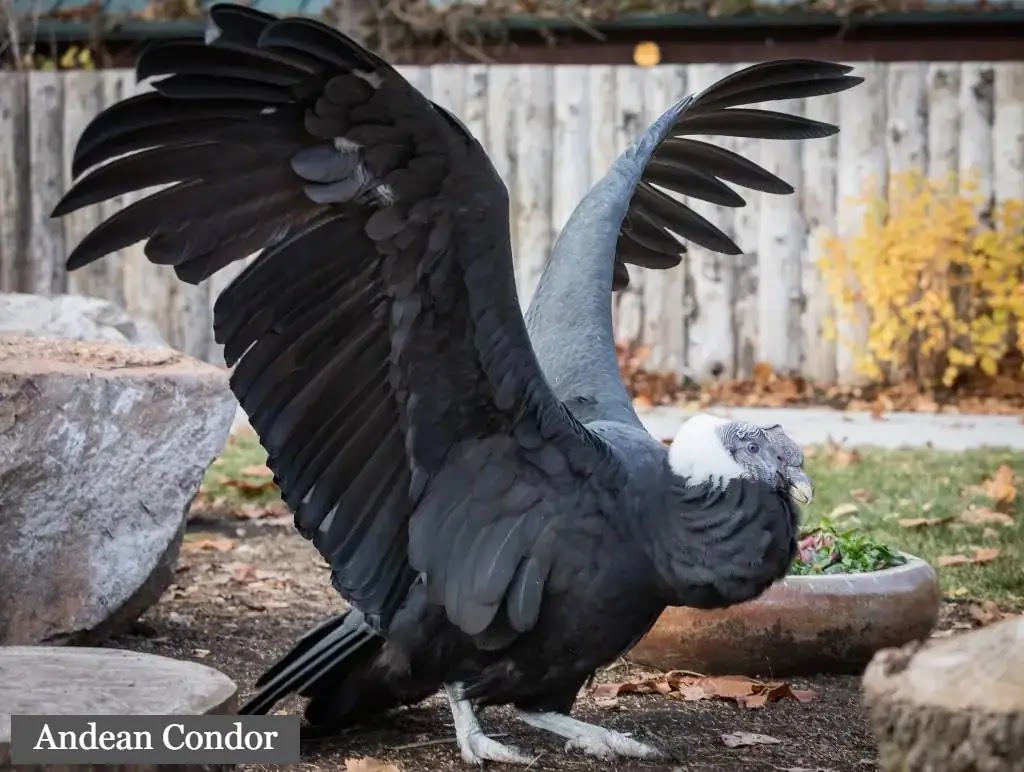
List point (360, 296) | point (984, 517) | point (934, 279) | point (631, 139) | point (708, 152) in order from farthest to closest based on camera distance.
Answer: point (631, 139)
point (934, 279)
point (984, 517)
point (708, 152)
point (360, 296)

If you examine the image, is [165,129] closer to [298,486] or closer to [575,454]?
[298,486]

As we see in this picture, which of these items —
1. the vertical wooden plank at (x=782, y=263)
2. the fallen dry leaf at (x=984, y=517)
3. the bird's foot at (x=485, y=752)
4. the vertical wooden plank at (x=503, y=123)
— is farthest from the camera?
the vertical wooden plank at (x=503, y=123)

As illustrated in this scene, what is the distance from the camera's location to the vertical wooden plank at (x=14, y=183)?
1037 centimetres

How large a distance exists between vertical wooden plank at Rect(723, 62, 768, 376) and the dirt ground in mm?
4898

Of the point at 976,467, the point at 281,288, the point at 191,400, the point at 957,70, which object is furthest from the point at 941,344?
the point at 281,288

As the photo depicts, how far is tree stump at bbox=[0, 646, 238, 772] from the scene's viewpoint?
2678mm

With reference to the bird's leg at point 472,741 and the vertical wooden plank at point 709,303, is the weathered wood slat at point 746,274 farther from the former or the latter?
the bird's leg at point 472,741

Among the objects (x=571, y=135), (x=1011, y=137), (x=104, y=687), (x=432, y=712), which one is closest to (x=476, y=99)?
(x=571, y=135)

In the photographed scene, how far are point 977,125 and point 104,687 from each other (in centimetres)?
795

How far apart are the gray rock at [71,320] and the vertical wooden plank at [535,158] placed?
346 cm

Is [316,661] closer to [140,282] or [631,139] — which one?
[631,139]

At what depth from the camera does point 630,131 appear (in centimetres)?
988

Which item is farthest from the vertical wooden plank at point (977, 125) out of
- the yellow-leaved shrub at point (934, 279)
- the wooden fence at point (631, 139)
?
the yellow-leaved shrub at point (934, 279)

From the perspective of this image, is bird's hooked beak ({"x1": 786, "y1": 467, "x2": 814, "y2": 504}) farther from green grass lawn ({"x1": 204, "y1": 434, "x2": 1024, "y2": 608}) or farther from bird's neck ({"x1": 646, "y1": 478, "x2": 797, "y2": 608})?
green grass lawn ({"x1": 204, "y1": 434, "x2": 1024, "y2": 608})
